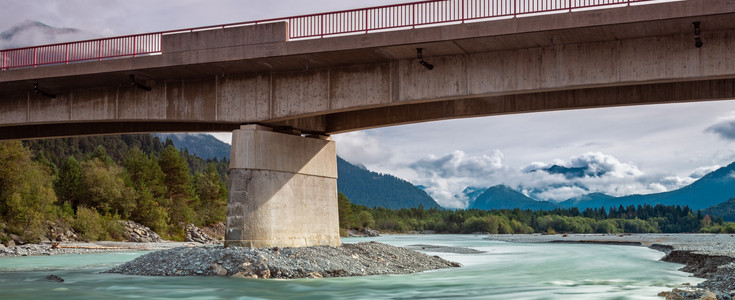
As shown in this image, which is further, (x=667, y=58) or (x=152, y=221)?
(x=152, y=221)

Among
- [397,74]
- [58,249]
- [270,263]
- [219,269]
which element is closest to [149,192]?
[58,249]

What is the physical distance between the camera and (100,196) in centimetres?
7250

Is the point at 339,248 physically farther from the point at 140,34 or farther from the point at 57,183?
the point at 57,183

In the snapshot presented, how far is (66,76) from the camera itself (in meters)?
30.2

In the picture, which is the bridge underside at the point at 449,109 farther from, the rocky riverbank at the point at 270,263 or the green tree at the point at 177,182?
the green tree at the point at 177,182

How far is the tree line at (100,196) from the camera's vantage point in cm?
5347

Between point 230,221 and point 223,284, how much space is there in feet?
16.8

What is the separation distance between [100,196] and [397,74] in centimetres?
5445

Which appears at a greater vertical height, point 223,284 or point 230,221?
point 230,221

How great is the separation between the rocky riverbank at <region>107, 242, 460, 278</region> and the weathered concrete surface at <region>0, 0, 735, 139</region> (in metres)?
5.81

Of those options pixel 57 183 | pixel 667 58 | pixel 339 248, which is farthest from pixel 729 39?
pixel 57 183

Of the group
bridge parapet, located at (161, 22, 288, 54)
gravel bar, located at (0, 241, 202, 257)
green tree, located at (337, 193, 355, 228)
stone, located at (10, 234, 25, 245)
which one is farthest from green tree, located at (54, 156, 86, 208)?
green tree, located at (337, 193, 355, 228)

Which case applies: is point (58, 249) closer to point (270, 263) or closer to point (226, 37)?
point (226, 37)

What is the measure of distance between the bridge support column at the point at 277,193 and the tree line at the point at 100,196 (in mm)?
31327
